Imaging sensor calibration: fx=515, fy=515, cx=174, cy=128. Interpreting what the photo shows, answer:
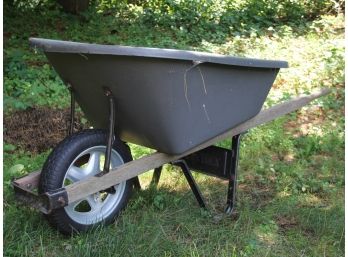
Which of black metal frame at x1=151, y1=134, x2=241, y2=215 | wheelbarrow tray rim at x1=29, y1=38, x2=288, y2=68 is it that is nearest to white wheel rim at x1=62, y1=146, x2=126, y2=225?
black metal frame at x1=151, y1=134, x2=241, y2=215

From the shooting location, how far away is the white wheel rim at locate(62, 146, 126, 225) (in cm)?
278

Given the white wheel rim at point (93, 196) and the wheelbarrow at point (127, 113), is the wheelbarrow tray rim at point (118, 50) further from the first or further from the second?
the white wheel rim at point (93, 196)

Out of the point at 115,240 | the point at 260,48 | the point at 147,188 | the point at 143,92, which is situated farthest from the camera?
the point at 260,48

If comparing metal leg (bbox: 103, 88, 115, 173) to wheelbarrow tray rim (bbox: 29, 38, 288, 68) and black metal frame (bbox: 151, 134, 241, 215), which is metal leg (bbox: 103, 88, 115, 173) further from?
black metal frame (bbox: 151, 134, 241, 215)

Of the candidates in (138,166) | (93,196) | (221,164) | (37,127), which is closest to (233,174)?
(221,164)

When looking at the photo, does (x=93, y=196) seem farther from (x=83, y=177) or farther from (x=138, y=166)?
(x=138, y=166)

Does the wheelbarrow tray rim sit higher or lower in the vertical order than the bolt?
higher

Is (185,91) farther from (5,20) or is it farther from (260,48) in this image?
(5,20)

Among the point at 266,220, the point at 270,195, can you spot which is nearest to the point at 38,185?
the point at 266,220

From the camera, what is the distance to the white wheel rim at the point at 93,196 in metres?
2.78

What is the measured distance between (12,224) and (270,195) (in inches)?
70.4

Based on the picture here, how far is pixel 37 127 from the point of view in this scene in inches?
187

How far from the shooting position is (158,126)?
2660mm

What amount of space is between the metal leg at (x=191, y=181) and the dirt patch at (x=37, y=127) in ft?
5.73
